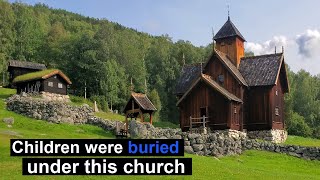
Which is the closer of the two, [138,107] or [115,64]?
[138,107]

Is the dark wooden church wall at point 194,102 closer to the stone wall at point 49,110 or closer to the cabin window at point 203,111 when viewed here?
the cabin window at point 203,111

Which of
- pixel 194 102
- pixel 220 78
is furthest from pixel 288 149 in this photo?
pixel 220 78

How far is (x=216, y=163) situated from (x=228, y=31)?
87.5 ft

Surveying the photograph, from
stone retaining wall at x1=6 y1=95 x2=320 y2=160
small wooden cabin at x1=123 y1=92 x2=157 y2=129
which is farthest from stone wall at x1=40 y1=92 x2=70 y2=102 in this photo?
small wooden cabin at x1=123 y1=92 x2=157 y2=129

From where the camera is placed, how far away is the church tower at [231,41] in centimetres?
5625

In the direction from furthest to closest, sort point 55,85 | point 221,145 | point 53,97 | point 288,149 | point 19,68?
1. point 19,68
2. point 55,85
3. point 53,97
4. point 288,149
5. point 221,145

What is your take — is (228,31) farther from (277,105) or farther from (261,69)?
(277,105)

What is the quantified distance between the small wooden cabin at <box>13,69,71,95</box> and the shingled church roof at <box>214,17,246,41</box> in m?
27.2

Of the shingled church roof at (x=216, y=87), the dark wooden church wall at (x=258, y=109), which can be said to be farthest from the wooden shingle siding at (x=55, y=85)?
the dark wooden church wall at (x=258, y=109)

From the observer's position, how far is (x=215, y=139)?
136 ft

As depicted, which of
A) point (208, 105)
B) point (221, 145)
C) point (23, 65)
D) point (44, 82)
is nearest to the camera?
point (221, 145)

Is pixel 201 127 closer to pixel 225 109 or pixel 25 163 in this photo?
pixel 225 109

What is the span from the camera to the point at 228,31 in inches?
2244

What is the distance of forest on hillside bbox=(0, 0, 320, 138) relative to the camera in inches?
3457
